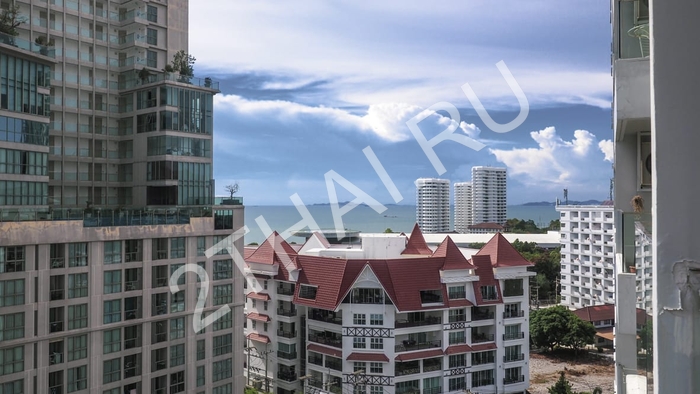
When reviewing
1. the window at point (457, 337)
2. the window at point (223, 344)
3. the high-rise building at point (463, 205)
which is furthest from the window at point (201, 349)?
the high-rise building at point (463, 205)

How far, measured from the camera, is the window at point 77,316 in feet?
53.3

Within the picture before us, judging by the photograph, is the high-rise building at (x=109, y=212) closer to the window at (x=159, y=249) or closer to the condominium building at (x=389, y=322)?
the window at (x=159, y=249)

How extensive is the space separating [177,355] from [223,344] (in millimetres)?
2014

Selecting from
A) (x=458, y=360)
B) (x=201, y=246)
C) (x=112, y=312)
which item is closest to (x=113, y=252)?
(x=112, y=312)

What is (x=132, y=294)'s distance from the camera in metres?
17.9

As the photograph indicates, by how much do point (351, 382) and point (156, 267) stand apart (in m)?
9.12

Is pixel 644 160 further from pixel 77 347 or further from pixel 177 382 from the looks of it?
pixel 177 382

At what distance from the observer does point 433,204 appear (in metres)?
91.7

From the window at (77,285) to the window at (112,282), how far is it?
67 centimetres

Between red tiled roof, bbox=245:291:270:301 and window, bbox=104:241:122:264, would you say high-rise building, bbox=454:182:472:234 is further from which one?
window, bbox=104:241:122:264

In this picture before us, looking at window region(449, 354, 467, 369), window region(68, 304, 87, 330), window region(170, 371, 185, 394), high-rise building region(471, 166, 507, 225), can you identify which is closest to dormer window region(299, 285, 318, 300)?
A: window region(170, 371, 185, 394)

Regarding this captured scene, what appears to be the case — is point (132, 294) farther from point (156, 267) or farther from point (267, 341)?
point (267, 341)

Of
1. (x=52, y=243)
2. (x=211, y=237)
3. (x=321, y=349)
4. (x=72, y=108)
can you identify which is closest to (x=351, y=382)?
(x=321, y=349)

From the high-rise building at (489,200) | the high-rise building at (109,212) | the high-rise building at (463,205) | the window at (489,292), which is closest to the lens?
the high-rise building at (109,212)
